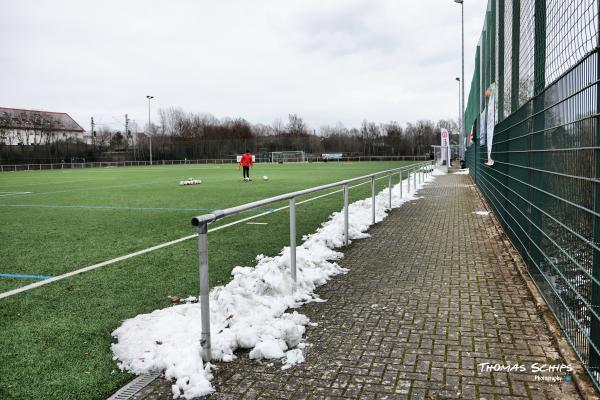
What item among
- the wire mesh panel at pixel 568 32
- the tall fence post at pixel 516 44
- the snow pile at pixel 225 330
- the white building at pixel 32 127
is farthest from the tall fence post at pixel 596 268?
the white building at pixel 32 127

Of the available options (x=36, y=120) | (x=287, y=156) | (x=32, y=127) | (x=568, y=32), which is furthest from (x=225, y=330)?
(x=36, y=120)

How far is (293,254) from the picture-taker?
18.0ft

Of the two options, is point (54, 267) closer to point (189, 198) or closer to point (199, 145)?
point (189, 198)

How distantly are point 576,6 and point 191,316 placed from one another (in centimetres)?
392

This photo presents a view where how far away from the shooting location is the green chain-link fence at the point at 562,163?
10.7 feet

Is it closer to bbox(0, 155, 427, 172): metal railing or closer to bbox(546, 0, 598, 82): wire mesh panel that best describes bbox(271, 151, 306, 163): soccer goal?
bbox(0, 155, 427, 172): metal railing

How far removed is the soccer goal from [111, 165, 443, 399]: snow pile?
83073 millimetres

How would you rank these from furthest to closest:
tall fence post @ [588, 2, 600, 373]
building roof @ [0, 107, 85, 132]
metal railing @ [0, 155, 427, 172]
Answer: building roof @ [0, 107, 85, 132]
metal railing @ [0, 155, 427, 172]
tall fence post @ [588, 2, 600, 373]

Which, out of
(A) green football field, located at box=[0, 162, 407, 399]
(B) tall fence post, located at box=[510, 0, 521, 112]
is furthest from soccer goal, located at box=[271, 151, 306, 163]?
(B) tall fence post, located at box=[510, 0, 521, 112]

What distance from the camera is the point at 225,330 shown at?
13.3ft

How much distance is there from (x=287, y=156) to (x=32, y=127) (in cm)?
4336

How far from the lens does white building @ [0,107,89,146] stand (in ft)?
262

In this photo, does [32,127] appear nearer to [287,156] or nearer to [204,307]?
[287,156]

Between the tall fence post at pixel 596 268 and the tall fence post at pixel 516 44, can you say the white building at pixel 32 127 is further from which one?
the tall fence post at pixel 596 268
